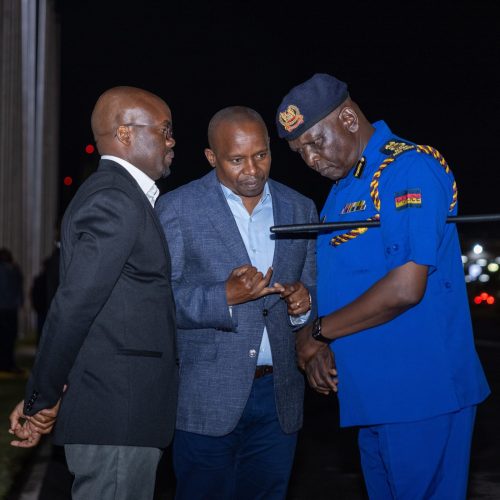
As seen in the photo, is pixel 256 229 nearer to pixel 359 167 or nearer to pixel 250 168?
pixel 250 168

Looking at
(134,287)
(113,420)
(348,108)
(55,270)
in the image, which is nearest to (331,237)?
(348,108)

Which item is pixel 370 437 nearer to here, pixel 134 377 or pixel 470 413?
pixel 470 413

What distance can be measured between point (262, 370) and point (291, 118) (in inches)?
45.3

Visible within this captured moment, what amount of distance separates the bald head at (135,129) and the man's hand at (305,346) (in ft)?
2.87

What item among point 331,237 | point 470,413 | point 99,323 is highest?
point 331,237

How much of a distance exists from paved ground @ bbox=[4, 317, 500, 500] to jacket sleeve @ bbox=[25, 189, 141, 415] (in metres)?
3.22

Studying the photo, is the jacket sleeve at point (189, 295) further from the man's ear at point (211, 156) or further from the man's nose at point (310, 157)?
the man's nose at point (310, 157)

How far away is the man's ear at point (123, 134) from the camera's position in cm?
368

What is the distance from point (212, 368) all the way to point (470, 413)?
112 centimetres

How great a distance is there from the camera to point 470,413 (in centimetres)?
345

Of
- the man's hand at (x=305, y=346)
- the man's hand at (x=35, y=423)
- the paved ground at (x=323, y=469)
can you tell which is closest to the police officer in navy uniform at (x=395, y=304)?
the man's hand at (x=305, y=346)

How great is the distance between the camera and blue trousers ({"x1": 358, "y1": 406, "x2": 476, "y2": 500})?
3.37 meters

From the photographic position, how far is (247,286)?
12.7 feet

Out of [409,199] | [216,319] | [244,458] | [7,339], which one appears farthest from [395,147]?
[7,339]
